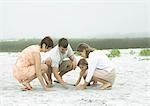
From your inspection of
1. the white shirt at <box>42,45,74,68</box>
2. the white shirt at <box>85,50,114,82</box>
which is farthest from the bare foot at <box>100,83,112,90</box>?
the white shirt at <box>42,45,74,68</box>

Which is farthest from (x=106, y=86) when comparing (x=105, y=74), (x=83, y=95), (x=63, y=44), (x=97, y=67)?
(x=63, y=44)

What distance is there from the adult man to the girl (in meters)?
0.26

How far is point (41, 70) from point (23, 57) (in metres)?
0.34

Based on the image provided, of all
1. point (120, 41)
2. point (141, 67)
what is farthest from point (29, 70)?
point (120, 41)

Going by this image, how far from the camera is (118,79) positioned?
8.82 m

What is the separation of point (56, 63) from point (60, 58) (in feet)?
0.37

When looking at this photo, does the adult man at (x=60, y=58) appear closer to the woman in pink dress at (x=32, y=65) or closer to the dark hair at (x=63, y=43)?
the dark hair at (x=63, y=43)

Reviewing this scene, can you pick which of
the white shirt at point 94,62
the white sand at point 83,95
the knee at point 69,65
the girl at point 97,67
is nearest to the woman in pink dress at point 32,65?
the white sand at point 83,95

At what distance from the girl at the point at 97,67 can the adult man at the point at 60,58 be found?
26 centimetres

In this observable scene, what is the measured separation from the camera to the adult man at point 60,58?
7.10m

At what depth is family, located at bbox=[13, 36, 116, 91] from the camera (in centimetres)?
702

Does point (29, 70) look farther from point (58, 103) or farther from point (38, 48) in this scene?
point (58, 103)

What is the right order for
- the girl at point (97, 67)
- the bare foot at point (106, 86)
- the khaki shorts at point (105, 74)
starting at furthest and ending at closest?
the bare foot at point (106, 86), the khaki shorts at point (105, 74), the girl at point (97, 67)

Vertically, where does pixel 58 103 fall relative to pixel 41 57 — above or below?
below
